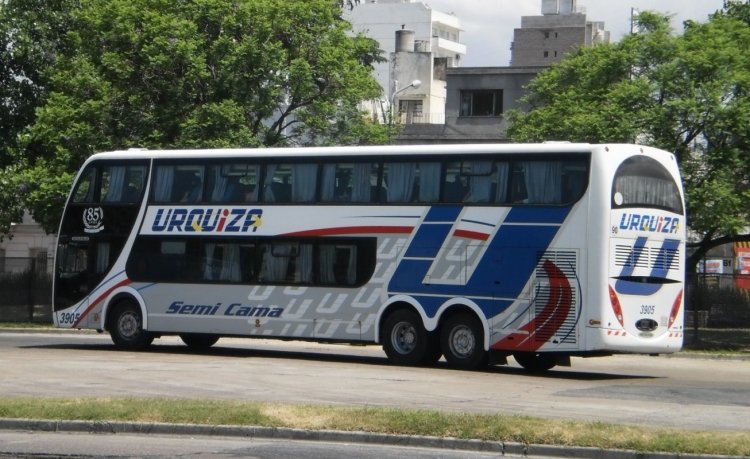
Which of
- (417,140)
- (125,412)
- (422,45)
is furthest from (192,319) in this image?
(422,45)

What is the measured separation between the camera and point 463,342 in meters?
23.8

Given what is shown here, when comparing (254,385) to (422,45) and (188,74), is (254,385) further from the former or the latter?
(422,45)

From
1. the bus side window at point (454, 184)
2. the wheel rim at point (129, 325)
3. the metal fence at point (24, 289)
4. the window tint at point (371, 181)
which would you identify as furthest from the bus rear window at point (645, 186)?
the metal fence at point (24, 289)

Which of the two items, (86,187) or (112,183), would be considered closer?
(112,183)

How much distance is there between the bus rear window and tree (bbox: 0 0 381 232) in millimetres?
19164

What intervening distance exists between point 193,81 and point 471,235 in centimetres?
1944

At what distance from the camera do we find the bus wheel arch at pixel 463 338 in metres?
23.5

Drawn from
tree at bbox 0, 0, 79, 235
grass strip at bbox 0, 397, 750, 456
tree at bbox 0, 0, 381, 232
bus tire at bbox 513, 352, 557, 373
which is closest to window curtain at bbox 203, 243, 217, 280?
bus tire at bbox 513, 352, 557, 373

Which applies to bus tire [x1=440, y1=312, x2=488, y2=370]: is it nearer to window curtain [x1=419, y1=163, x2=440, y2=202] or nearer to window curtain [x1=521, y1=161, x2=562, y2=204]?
window curtain [x1=419, y1=163, x2=440, y2=202]

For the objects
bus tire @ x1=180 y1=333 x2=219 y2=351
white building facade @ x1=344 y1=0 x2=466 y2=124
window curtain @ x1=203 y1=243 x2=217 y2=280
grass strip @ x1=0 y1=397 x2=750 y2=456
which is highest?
white building facade @ x1=344 y1=0 x2=466 y2=124

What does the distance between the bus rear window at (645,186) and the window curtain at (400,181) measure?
3.93 meters

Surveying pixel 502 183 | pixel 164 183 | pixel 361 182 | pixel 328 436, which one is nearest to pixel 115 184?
pixel 164 183

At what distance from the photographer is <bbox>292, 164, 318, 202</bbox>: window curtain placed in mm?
25453

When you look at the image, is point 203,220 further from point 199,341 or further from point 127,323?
point 199,341
